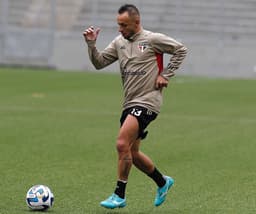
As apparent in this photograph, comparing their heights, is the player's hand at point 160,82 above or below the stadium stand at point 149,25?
above

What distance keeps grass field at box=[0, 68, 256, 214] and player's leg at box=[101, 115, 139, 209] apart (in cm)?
11

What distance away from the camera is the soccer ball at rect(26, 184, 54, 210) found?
27.1 feet

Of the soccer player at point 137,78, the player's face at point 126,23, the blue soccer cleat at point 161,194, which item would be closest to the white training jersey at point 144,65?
the soccer player at point 137,78

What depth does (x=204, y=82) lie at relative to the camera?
30.0 metres

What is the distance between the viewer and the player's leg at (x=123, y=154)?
839 centimetres

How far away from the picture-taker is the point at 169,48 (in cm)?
880

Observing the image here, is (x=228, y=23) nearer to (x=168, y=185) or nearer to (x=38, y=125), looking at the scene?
(x=38, y=125)

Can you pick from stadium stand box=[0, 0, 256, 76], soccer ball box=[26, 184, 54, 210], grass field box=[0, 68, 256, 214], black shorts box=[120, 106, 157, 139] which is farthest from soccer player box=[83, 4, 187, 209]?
stadium stand box=[0, 0, 256, 76]

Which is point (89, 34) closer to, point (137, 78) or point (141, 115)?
point (137, 78)

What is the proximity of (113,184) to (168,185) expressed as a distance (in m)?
1.27

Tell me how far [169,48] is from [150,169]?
48.1 inches

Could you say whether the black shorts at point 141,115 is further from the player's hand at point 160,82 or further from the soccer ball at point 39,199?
the soccer ball at point 39,199

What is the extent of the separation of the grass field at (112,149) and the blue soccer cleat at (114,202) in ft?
0.26

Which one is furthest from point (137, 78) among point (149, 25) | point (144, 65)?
point (149, 25)
